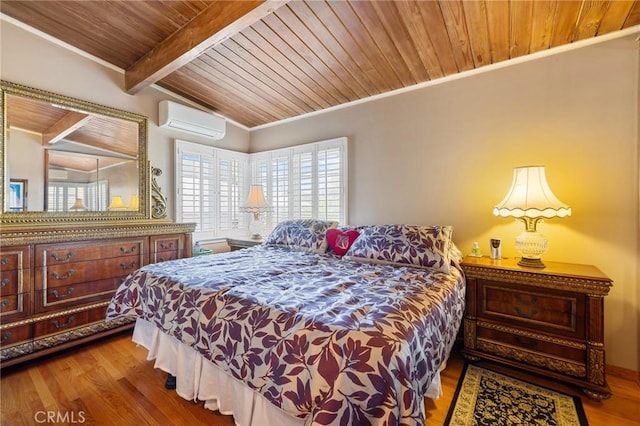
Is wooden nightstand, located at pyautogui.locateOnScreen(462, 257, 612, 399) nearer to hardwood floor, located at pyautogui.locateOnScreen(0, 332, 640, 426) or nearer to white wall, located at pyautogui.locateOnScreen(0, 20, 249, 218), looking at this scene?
hardwood floor, located at pyautogui.locateOnScreen(0, 332, 640, 426)

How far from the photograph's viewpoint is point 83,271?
2316 mm

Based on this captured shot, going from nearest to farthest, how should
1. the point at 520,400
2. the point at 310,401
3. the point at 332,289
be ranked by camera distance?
the point at 310,401
the point at 332,289
the point at 520,400

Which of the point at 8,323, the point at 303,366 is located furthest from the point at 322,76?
the point at 8,323

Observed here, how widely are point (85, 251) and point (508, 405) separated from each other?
3258mm

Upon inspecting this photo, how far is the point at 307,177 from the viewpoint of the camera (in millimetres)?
3531

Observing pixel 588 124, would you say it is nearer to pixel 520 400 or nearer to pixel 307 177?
pixel 520 400

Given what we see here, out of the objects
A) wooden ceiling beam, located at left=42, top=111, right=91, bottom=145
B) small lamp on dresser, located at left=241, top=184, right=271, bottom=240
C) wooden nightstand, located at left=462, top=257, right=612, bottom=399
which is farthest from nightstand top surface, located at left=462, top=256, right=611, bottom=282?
wooden ceiling beam, located at left=42, top=111, right=91, bottom=145

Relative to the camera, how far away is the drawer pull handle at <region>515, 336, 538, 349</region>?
181 centimetres

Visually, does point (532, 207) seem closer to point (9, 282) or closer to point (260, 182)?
point (260, 182)

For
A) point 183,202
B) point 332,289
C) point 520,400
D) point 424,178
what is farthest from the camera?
point 183,202

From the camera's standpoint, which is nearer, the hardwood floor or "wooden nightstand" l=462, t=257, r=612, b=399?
the hardwood floor

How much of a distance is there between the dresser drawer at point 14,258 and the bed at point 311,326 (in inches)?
30.7

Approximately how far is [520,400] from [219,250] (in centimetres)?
348

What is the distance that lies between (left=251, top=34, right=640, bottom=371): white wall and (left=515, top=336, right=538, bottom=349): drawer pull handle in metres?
0.64
